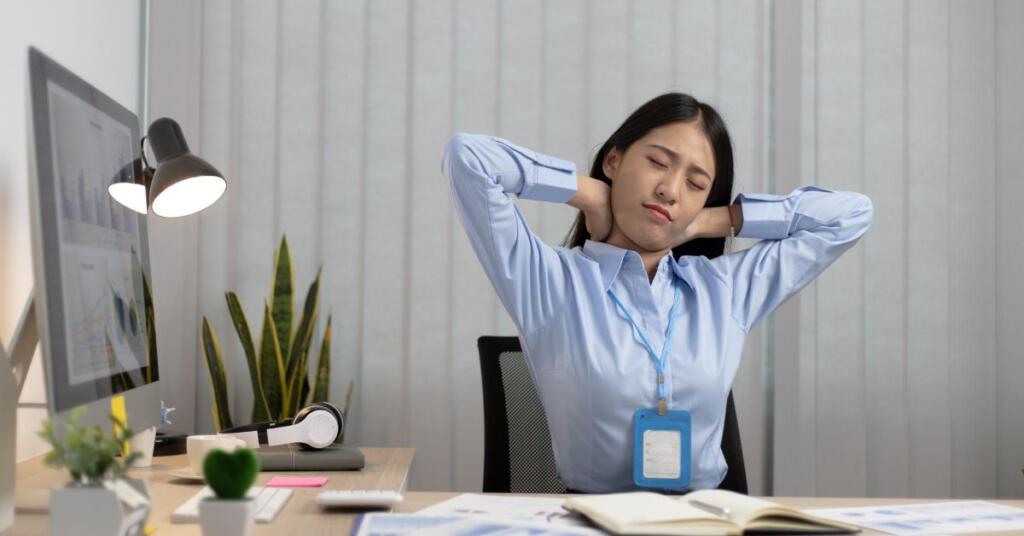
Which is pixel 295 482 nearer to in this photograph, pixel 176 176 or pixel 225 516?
pixel 176 176

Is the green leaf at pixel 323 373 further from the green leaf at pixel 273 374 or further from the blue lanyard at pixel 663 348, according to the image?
the blue lanyard at pixel 663 348

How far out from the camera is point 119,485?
0.96 m

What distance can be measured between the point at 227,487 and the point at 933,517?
97 cm

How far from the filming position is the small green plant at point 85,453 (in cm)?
91

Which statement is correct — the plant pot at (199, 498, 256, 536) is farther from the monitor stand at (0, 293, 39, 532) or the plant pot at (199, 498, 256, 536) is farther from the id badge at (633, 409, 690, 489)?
the id badge at (633, 409, 690, 489)

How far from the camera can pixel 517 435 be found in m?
1.94

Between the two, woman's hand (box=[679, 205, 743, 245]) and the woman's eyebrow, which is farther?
woman's hand (box=[679, 205, 743, 245])

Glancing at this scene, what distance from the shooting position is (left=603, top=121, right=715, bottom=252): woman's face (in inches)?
71.8

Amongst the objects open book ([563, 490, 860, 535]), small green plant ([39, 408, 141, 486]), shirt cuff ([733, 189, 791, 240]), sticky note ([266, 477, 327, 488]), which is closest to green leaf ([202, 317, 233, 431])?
sticky note ([266, 477, 327, 488])

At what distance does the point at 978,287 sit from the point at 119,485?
9.51ft

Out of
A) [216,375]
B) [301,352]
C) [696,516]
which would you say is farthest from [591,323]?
[216,375]

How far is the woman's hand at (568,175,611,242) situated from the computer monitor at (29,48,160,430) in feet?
2.67

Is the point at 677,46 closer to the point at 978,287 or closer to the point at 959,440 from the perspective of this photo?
the point at 978,287

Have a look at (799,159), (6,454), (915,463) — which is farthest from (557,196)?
(915,463)
